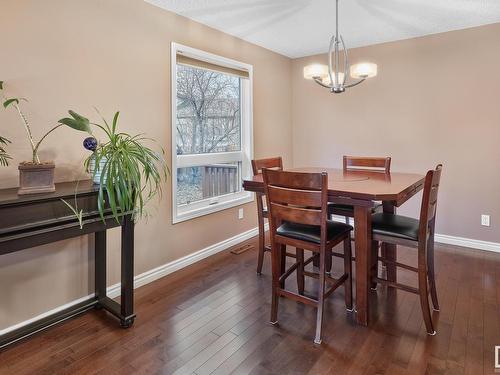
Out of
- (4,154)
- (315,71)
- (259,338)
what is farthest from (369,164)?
(4,154)

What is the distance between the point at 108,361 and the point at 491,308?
250cm

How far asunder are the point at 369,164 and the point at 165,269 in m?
2.12

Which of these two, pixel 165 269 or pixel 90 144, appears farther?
pixel 165 269

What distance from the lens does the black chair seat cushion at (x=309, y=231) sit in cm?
205

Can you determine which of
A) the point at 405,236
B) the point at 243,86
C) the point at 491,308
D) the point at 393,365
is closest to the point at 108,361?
the point at 393,365

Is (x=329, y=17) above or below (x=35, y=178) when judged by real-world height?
above

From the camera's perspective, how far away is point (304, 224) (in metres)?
2.10

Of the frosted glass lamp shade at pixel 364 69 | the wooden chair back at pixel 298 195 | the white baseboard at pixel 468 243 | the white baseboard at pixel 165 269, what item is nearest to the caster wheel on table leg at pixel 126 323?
the white baseboard at pixel 165 269

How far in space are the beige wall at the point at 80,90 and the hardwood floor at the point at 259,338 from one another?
299 millimetres

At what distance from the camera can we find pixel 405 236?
2.05 meters

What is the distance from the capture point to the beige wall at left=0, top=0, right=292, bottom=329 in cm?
197

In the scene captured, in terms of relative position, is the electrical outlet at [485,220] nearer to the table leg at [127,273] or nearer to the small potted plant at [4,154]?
the table leg at [127,273]

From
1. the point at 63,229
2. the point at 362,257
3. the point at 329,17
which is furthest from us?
the point at 329,17

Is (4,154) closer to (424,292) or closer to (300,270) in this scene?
(300,270)
